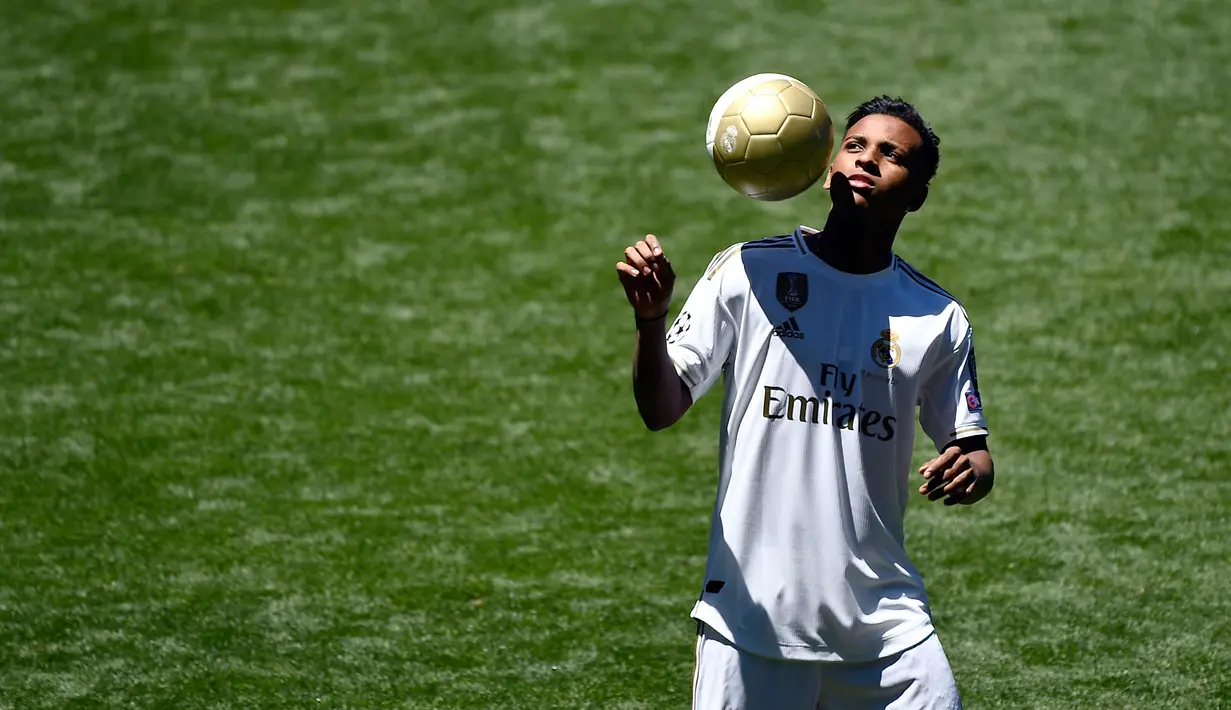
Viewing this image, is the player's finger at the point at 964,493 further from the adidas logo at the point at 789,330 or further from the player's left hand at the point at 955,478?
the adidas logo at the point at 789,330

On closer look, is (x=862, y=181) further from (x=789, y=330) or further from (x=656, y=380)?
(x=656, y=380)

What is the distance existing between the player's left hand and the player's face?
648 mm

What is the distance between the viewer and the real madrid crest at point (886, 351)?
12.1ft

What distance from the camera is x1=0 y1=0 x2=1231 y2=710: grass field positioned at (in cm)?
635

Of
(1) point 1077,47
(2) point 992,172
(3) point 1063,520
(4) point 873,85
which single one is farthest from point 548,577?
(1) point 1077,47

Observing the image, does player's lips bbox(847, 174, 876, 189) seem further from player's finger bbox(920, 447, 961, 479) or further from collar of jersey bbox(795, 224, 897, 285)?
player's finger bbox(920, 447, 961, 479)

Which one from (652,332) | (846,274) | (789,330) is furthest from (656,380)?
(846,274)

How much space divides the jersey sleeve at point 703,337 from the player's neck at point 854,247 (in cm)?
28

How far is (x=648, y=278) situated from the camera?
338cm

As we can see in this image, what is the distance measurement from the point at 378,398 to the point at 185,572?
1.95 meters

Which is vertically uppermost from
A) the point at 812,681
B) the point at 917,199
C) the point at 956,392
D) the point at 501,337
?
the point at 917,199

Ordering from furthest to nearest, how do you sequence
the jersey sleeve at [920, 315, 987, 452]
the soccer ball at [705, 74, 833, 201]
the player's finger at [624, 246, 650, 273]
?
1. the soccer ball at [705, 74, 833, 201]
2. the jersey sleeve at [920, 315, 987, 452]
3. the player's finger at [624, 246, 650, 273]

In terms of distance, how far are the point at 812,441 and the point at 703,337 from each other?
14.9 inches

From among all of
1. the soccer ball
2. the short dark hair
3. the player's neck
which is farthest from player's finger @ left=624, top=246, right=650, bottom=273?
the short dark hair
